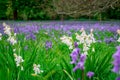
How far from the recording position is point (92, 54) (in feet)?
10.5

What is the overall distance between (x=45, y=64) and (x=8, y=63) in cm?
50

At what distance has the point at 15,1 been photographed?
138 feet

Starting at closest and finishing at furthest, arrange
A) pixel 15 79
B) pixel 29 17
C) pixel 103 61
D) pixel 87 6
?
pixel 15 79 → pixel 103 61 → pixel 87 6 → pixel 29 17

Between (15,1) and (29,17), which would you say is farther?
(29,17)

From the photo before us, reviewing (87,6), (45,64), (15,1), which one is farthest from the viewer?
(15,1)

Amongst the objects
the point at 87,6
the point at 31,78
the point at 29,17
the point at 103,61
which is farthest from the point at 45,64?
the point at 29,17

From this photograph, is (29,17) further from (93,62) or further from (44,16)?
(93,62)

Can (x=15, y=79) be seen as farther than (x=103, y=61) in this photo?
No

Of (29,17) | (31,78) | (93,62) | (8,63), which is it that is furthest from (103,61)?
(29,17)

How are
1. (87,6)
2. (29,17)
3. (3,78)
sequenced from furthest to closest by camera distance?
(29,17)
(87,6)
(3,78)

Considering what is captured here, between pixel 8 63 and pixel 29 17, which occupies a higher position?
pixel 8 63

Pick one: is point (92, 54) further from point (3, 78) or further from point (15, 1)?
point (15, 1)

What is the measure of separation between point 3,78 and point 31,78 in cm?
43

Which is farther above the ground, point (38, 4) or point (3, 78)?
point (3, 78)
